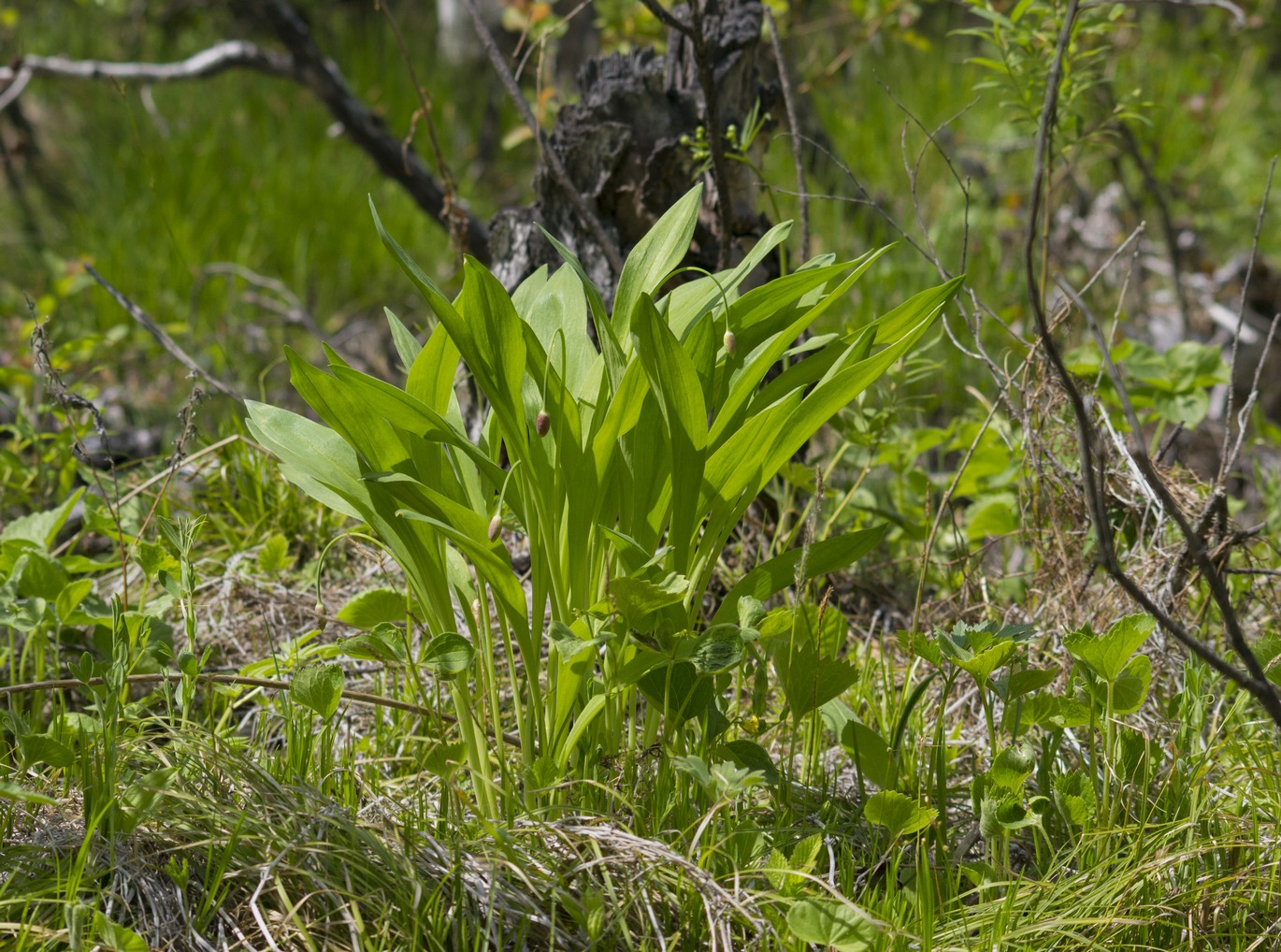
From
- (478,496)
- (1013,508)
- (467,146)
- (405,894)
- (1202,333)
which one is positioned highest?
(467,146)

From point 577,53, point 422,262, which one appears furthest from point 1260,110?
point 422,262

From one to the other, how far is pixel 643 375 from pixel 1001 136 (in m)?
4.68

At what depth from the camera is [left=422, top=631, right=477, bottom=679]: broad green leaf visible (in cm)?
116

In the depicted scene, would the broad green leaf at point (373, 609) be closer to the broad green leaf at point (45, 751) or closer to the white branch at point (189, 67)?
the broad green leaf at point (45, 751)

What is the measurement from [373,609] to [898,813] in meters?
0.74

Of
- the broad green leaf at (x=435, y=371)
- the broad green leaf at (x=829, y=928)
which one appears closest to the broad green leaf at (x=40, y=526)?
the broad green leaf at (x=435, y=371)

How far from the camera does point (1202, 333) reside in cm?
395

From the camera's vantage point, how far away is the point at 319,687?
1.23 metres

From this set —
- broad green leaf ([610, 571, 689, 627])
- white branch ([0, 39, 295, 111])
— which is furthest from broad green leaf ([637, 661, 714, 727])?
white branch ([0, 39, 295, 111])

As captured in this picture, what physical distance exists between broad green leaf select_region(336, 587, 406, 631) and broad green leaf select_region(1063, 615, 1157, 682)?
0.88 metres

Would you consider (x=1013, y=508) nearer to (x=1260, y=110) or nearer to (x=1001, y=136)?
(x=1001, y=136)

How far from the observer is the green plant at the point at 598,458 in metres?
1.17

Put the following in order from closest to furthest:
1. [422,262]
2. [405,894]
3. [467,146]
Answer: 1. [405,894]
2. [422,262]
3. [467,146]

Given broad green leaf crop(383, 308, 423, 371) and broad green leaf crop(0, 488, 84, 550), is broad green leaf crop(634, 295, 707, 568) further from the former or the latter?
broad green leaf crop(0, 488, 84, 550)
